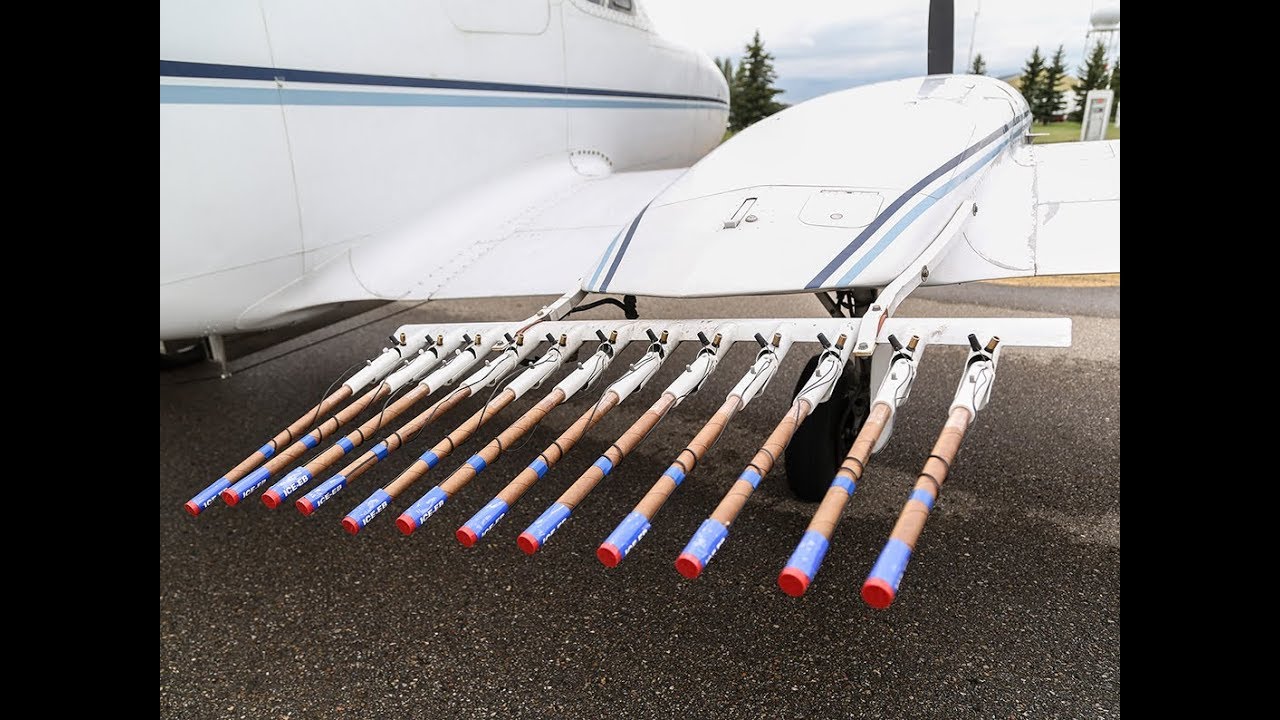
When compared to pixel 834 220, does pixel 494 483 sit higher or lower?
lower

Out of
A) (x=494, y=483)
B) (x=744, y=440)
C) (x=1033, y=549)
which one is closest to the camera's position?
(x=1033, y=549)

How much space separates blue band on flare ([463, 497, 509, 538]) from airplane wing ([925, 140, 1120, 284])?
54.7 inches

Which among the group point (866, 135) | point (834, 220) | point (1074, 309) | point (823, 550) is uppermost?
point (866, 135)

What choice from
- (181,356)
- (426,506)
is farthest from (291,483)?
(181,356)

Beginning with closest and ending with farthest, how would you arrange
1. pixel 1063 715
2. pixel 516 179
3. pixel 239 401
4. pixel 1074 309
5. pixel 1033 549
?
pixel 1063 715 < pixel 1033 549 < pixel 516 179 < pixel 239 401 < pixel 1074 309

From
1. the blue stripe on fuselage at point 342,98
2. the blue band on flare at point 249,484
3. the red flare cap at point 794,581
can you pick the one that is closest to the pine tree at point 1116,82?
the red flare cap at point 794,581

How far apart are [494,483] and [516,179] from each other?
1.38 meters

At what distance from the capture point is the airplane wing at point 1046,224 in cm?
212

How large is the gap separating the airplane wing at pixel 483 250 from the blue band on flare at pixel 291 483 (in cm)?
110

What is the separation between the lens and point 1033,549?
2211mm

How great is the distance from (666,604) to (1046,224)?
1.69m

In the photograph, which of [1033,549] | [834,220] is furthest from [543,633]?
[1033,549]

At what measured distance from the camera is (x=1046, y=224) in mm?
2326

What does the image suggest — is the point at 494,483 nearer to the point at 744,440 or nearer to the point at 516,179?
the point at 744,440
